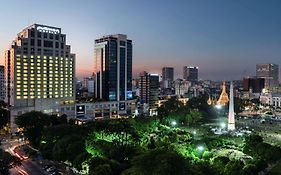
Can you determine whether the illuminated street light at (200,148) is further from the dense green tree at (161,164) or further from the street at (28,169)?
the street at (28,169)

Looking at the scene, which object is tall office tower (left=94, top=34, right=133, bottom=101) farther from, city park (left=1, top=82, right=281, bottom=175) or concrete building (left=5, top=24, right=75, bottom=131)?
city park (left=1, top=82, right=281, bottom=175)

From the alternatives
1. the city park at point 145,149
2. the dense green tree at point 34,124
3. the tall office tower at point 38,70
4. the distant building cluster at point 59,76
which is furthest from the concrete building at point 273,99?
the dense green tree at point 34,124

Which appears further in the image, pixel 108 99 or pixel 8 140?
pixel 108 99

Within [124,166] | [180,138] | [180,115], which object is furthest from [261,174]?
[180,115]

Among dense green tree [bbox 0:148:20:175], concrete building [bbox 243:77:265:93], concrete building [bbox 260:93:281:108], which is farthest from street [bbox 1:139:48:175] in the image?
concrete building [bbox 243:77:265:93]

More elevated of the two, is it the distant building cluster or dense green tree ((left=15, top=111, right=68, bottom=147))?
the distant building cluster

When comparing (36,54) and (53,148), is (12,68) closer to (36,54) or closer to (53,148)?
(36,54)
